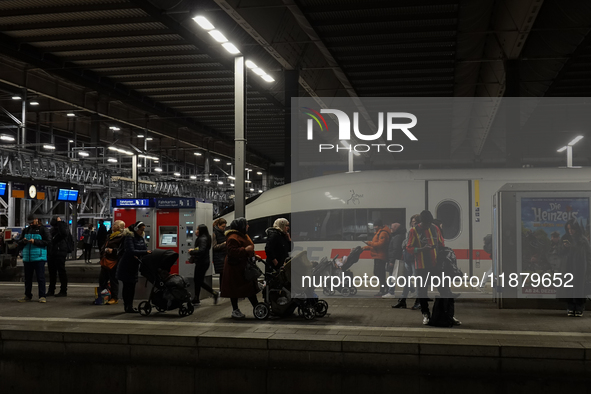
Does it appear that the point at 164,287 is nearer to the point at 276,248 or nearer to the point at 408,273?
the point at 276,248

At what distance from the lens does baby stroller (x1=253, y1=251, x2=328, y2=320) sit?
9.21 meters

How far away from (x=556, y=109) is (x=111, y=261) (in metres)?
20.8

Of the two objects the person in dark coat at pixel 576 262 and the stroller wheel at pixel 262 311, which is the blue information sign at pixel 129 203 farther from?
the person in dark coat at pixel 576 262

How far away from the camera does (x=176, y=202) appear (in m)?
13.6

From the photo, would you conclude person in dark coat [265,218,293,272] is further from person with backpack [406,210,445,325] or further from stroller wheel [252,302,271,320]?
person with backpack [406,210,445,325]

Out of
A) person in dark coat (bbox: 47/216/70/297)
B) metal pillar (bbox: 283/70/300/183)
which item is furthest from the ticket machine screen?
metal pillar (bbox: 283/70/300/183)

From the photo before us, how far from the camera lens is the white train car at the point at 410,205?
14.9 metres

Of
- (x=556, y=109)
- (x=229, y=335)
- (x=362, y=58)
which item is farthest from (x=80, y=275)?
(x=556, y=109)

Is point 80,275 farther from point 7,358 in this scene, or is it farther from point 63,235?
point 7,358

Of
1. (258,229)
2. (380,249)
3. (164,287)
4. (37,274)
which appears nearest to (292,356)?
(164,287)

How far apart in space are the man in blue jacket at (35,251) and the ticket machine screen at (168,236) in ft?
8.24

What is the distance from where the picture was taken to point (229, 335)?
24.8 feet

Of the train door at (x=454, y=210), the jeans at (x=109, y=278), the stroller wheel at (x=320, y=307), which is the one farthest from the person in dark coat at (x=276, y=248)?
the train door at (x=454, y=210)

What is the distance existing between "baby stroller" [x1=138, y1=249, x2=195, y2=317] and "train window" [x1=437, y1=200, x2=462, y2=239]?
748 centimetres
